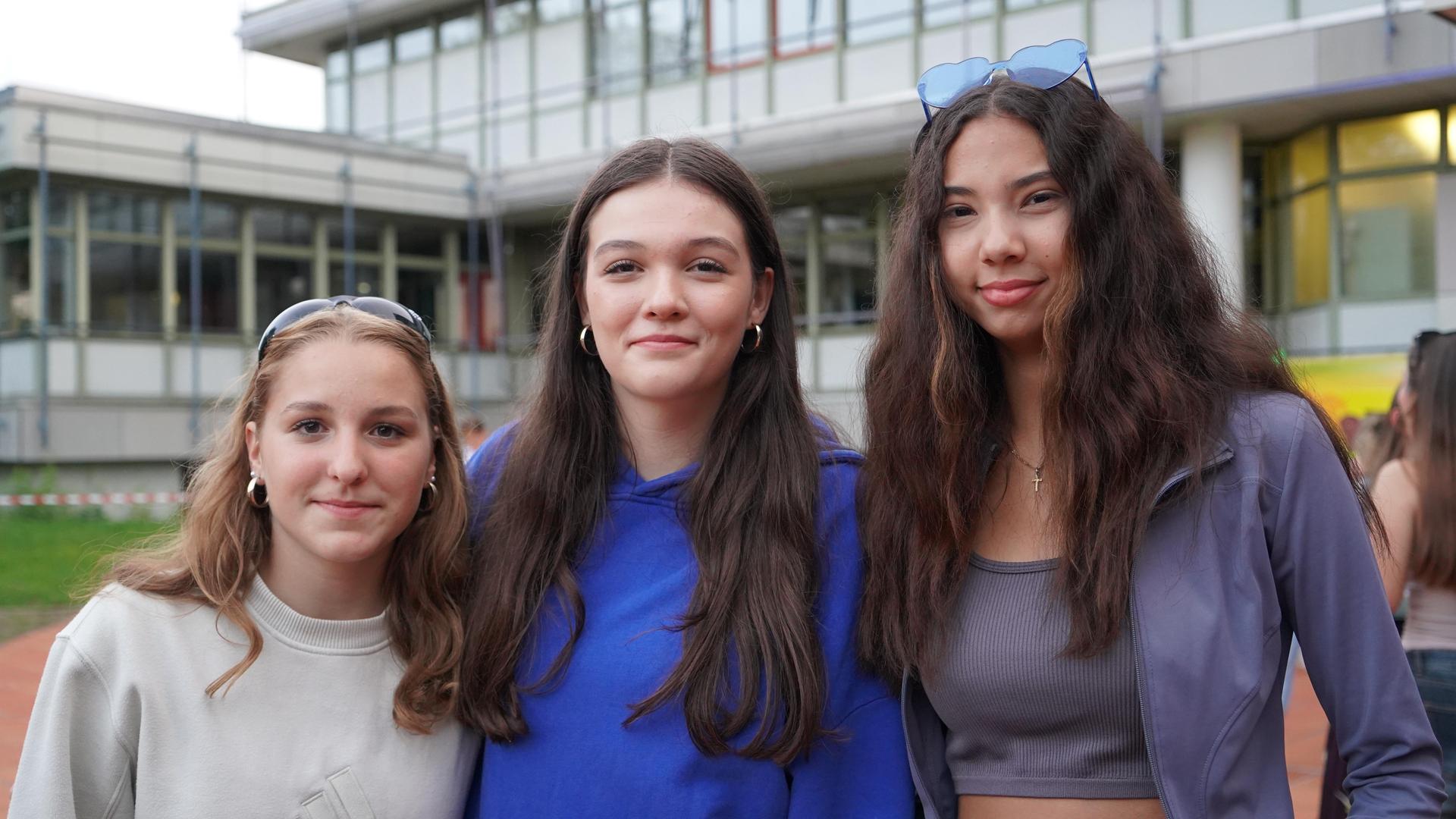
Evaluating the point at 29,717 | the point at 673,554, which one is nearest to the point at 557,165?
the point at 29,717

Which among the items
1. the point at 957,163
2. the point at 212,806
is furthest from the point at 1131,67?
the point at 212,806

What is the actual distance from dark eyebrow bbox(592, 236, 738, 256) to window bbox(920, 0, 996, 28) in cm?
1281

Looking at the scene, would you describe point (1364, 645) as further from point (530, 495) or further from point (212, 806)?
point (212, 806)

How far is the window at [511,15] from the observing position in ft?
64.3

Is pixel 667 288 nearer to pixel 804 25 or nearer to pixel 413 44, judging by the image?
pixel 804 25

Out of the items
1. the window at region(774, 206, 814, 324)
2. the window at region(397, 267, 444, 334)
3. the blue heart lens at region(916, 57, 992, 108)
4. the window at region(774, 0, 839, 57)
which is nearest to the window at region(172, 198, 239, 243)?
the window at region(397, 267, 444, 334)

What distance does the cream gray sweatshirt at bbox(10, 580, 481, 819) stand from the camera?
7.23ft

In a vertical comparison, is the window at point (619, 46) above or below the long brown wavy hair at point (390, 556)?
above

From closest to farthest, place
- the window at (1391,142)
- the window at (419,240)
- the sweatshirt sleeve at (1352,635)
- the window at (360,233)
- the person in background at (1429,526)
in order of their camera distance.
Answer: the sweatshirt sleeve at (1352,635) → the person in background at (1429,526) → the window at (1391,142) → the window at (360,233) → the window at (419,240)

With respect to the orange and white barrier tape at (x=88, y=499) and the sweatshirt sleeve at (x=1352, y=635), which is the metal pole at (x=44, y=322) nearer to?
the orange and white barrier tape at (x=88, y=499)

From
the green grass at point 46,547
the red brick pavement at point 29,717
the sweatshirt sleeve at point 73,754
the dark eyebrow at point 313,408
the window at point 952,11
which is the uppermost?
the window at point 952,11

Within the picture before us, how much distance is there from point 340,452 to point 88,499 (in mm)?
15488

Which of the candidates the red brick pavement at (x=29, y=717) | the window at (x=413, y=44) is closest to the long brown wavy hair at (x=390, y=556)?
the red brick pavement at (x=29, y=717)

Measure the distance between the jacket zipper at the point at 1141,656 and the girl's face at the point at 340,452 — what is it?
134 cm
